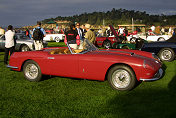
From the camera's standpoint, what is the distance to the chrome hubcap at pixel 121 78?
4719 mm

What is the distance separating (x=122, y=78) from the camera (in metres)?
4.73

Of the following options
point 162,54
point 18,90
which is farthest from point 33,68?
point 162,54

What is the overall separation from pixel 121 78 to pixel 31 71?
9.30ft

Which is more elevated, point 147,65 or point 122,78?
point 147,65

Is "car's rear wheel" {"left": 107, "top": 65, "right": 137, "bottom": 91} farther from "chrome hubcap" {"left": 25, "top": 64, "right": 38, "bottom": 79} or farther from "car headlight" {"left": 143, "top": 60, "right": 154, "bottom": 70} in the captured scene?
"chrome hubcap" {"left": 25, "top": 64, "right": 38, "bottom": 79}

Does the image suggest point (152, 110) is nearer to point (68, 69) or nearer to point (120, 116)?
point (120, 116)

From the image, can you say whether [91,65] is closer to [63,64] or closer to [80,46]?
[63,64]

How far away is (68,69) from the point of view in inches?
207

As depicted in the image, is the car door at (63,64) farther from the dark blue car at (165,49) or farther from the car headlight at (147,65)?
the dark blue car at (165,49)

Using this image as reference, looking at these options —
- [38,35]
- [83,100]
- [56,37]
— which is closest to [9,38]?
[38,35]

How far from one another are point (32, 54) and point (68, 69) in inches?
51.6

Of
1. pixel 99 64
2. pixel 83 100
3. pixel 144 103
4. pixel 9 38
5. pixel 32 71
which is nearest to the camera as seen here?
pixel 144 103

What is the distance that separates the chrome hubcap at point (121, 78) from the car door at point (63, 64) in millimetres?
1050

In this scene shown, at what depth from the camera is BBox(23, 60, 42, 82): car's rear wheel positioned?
5718mm
